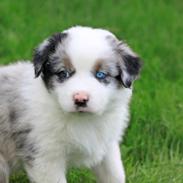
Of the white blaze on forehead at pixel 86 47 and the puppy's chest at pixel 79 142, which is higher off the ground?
the white blaze on forehead at pixel 86 47

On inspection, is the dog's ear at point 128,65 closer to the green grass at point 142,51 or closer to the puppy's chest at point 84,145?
the puppy's chest at point 84,145

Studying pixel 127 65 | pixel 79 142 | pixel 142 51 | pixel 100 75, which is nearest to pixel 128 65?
pixel 127 65

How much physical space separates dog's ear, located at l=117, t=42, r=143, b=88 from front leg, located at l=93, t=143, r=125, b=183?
0.67m

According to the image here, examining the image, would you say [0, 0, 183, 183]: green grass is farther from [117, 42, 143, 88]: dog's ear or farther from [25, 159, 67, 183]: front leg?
[117, 42, 143, 88]: dog's ear

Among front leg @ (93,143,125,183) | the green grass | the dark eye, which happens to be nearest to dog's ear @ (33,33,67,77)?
A: the dark eye

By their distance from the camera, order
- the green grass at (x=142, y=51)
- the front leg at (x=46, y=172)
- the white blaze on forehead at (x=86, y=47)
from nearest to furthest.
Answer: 1. the white blaze on forehead at (x=86, y=47)
2. the front leg at (x=46, y=172)
3. the green grass at (x=142, y=51)

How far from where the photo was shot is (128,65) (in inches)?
217

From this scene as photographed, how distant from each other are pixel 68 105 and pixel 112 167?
2.99 feet

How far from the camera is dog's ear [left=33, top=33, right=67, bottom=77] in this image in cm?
546

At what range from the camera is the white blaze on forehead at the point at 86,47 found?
5.26 meters

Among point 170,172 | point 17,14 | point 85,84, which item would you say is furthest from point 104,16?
point 85,84

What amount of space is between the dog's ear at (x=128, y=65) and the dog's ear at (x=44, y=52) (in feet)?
1.36

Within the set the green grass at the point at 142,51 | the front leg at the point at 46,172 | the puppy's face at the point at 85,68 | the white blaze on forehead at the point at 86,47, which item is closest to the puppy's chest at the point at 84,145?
the front leg at the point at 46,172

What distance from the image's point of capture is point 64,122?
5633mm
